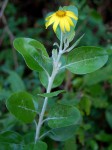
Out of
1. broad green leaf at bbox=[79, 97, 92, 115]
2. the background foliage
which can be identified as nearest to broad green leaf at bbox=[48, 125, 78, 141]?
the background foliage

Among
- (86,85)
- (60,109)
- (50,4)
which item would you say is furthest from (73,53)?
(50,4)

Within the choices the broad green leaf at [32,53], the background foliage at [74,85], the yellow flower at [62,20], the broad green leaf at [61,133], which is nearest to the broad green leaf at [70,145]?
the background foliage at [74,85]

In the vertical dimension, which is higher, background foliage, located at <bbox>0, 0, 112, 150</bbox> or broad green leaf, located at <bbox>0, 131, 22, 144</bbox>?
broad green leaf, located at <bbox>0, 131, 22, 144</bbox>

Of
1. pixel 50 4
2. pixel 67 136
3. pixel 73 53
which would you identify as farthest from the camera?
pixel 50 4

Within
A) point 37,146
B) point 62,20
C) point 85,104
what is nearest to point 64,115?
point 37,146

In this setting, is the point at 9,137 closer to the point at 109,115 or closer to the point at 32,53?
the point at 32,53

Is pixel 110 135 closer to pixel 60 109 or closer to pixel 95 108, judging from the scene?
pixel 95 108

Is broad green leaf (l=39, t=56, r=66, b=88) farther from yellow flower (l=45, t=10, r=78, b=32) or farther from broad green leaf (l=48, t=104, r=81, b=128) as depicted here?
yellow flower (l=45, t=10, r=78, b=32)
